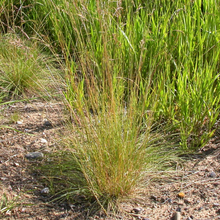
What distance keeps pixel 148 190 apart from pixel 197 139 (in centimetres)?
64

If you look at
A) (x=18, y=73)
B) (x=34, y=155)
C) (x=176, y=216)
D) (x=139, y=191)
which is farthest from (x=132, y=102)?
(x=18, y=73)

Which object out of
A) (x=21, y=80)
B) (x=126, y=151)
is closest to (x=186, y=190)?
(x=126, y=151)

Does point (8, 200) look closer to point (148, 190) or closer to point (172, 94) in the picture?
point (148, 190)

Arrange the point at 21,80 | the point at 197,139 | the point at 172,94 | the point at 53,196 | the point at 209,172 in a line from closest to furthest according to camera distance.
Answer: the point at 53,196 → the point at 209,172 → the point at 197,139 → the point at 172,94 → the point at 21,80

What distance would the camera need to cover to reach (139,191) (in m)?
2.24

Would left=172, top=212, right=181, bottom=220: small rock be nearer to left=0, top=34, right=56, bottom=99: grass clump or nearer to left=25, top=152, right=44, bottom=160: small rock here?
left=25, top=152, right=44, bottom=160: small rock

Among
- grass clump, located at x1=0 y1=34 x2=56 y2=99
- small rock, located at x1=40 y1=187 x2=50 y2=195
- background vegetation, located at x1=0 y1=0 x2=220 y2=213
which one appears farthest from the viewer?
grass clump, located at x1=0 y1=34 x2=56 y2=99

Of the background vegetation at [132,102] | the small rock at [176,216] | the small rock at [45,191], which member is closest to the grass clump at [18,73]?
the background vegetation at [132,102]

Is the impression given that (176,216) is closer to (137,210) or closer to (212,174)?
(137,210)

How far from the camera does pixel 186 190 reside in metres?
2.24

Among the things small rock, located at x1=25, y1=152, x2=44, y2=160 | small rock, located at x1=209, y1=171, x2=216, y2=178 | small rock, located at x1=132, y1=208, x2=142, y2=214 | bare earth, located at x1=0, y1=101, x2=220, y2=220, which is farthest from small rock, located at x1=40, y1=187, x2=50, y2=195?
small rock, located at x1=209, y1=171, x2=216, y2=178

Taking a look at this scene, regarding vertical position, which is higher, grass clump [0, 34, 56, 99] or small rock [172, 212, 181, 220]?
grass clump [0, 34, 56, 99]

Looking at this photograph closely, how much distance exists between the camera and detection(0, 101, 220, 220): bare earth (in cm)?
206

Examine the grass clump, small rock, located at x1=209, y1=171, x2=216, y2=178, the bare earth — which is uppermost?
the grass clump
